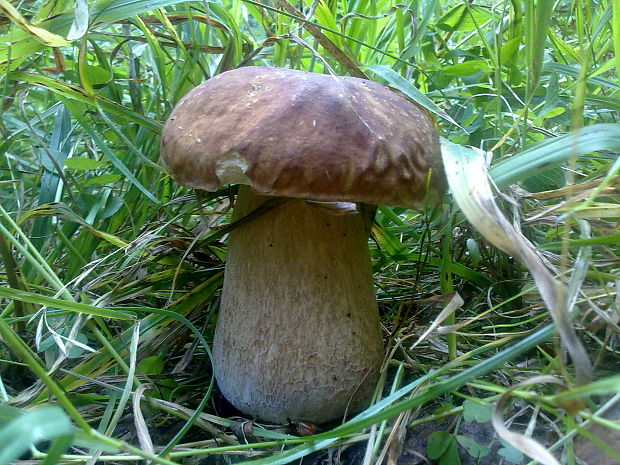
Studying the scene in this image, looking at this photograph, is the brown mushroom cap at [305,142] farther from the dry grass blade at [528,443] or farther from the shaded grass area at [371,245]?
the dry grass blade at [528,443]

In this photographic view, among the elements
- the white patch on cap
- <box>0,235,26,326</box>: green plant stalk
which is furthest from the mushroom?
<box>0,235,26,326</box>: green plant stalk

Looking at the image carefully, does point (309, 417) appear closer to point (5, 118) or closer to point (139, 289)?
point (139, 289)

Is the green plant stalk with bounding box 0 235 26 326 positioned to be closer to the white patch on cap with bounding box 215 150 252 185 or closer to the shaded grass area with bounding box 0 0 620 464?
the shaded grass area with bounding box 0 0 620 464

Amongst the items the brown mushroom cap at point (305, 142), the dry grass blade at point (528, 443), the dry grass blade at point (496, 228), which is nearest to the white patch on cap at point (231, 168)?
the brown mushroom cap at point (305, 142)

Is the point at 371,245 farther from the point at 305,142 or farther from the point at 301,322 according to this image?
the point at 305,142

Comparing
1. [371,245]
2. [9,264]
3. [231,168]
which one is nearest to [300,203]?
[231,168]
